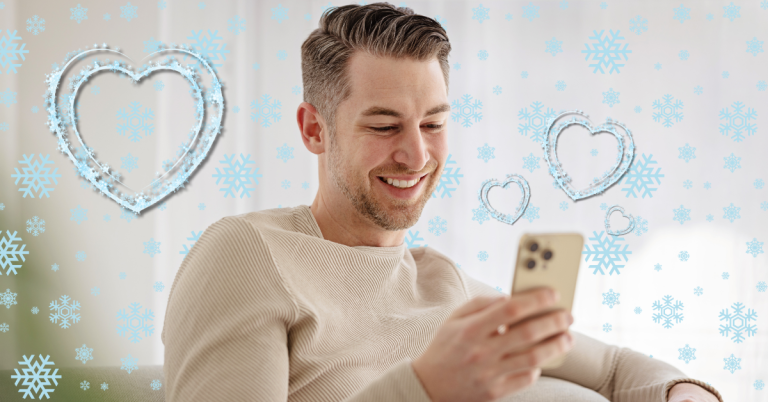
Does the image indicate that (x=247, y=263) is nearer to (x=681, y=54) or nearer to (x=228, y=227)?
(x=228, y=227)

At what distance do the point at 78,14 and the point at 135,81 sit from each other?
33cm

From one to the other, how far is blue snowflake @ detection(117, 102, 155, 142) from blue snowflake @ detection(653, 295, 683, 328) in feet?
6.64

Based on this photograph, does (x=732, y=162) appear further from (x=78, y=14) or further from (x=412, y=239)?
(x=78, y=14)

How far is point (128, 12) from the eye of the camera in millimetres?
2025

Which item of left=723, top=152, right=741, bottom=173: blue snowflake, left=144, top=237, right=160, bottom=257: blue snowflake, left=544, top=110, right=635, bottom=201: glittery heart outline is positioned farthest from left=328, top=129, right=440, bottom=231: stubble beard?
left=723, top=152, right=741, bottom=173: blue snowflake

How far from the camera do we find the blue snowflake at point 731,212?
2.15 metres

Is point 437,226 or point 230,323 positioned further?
point 437,226

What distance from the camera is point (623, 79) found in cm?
211

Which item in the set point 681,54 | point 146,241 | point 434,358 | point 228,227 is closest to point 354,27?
point 228,227

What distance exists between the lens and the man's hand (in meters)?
1.04

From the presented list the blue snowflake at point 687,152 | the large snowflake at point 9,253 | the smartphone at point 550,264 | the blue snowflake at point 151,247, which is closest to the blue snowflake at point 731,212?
the blue snowflake at point 687,152

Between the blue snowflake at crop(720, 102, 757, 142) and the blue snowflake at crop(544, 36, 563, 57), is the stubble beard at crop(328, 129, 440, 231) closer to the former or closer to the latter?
the blue snowflake at crop(544, 36, 563, 57)

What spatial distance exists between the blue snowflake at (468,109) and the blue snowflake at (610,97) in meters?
0.48

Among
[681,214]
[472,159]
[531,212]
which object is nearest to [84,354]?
[472,159]
